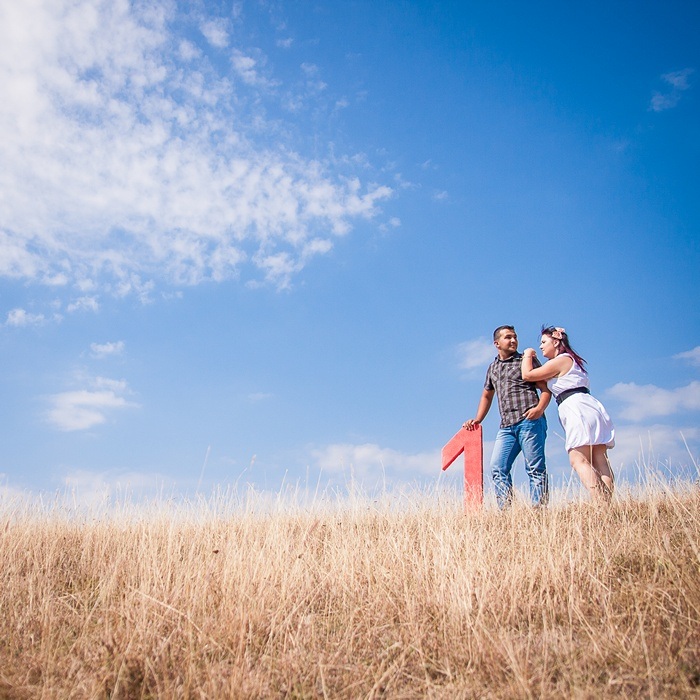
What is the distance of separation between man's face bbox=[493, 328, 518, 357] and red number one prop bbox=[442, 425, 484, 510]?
1027 millimetres

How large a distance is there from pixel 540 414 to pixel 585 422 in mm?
694

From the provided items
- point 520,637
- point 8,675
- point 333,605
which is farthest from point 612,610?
point 8,675

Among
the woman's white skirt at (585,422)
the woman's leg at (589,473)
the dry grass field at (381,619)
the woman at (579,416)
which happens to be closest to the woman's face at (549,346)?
the woman at (579,416)

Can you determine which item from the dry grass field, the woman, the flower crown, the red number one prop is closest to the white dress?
the woman

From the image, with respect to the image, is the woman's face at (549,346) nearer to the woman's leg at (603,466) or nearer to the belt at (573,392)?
the belt at (573,392)

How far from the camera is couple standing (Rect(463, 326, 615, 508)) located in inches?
222

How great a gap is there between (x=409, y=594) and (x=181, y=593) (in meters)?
1.74

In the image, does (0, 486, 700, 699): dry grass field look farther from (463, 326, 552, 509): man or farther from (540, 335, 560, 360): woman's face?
(540, 335, 560, 360): woman's face

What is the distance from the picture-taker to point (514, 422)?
634 centimetres

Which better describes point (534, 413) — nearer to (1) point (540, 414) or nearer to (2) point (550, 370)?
(1) point (540, 414)

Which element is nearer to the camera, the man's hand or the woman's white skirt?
the woman's white skirt

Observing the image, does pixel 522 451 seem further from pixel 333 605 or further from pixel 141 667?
pixel 141 667

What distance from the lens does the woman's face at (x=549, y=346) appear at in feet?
19.8

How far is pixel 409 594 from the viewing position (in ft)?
13.1
